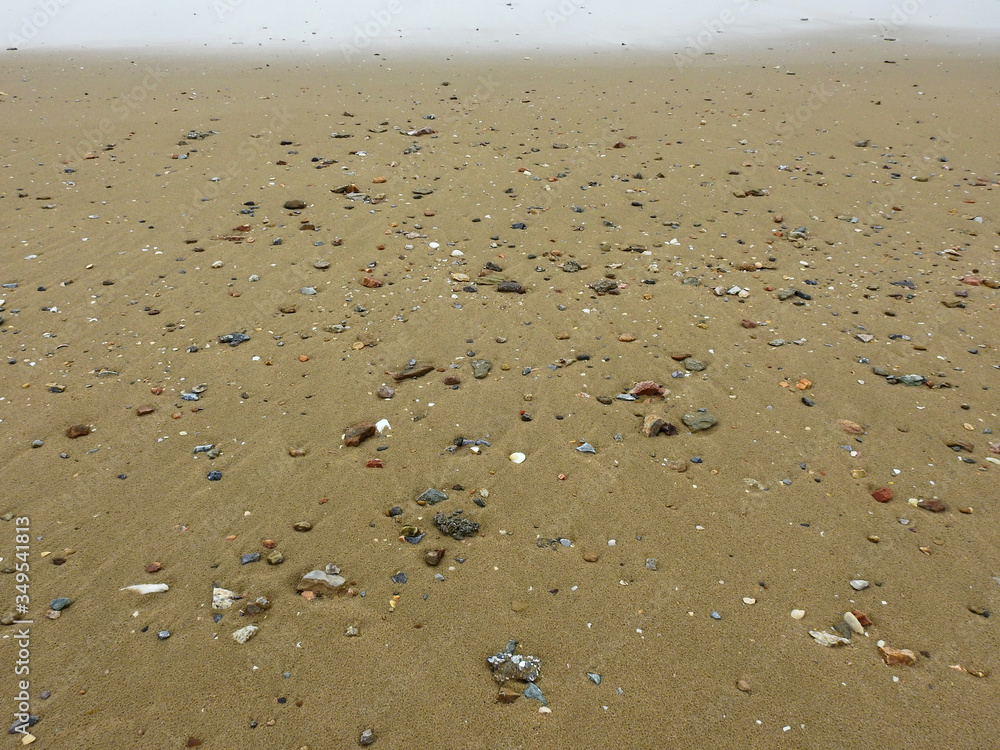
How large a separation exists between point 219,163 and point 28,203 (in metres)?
2.41

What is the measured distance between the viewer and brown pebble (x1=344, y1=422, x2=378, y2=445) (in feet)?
14.0

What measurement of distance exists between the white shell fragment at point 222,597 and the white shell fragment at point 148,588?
0.28m

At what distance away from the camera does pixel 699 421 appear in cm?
441

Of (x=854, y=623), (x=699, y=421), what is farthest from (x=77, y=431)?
(x=854, y=623)

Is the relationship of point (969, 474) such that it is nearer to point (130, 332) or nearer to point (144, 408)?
point (144, 408)

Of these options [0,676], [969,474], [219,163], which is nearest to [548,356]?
[969,474]

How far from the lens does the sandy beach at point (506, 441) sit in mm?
2857

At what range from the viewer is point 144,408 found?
179 inches

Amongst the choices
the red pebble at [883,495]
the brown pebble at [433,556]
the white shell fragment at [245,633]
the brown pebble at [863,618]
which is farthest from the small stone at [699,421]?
the white shell fragment at [245,633]

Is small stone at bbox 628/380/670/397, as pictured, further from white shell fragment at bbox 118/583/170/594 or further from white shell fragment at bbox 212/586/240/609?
white shell fragment at bbox 118/583/170/594

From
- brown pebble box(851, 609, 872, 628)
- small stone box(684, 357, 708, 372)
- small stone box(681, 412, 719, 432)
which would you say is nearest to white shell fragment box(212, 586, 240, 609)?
small stone box(681, 412, 719, 432)

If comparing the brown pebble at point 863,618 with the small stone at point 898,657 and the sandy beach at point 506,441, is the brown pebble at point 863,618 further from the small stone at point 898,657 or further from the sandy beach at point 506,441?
the small stone at point 898,657

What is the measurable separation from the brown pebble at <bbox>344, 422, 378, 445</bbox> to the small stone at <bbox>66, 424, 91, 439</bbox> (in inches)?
74.2

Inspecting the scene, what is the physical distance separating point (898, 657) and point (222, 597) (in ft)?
11.3
